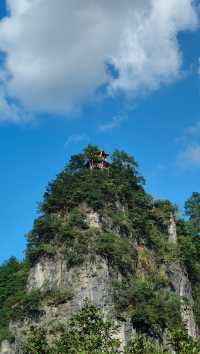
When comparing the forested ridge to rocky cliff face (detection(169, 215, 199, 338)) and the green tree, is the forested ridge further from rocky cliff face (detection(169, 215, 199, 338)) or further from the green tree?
the green tree

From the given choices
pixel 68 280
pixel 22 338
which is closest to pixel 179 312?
pixel 68 280

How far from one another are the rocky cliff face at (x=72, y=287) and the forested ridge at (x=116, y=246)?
477 mm

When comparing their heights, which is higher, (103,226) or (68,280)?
(103,226)

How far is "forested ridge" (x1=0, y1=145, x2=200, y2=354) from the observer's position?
Answer: 167ft

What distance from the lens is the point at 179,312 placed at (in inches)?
2093

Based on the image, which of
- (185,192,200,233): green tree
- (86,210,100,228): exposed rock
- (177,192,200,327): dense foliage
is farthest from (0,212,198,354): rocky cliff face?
(185,192,200,233): green tree

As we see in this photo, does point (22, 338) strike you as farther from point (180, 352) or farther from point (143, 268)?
point (180, 352)

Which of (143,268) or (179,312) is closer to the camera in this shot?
(179,312)

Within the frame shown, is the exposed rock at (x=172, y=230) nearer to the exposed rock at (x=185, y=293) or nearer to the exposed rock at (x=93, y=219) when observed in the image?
the exposed rock at (x=185, y=293)

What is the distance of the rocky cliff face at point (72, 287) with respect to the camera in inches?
1976

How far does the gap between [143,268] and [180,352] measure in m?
21.8

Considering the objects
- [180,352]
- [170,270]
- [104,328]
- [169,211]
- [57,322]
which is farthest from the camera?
[169,211]

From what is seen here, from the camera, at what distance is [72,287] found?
52062 mm

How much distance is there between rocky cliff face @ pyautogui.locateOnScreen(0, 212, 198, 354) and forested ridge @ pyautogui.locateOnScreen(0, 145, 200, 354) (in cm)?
48
